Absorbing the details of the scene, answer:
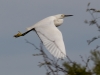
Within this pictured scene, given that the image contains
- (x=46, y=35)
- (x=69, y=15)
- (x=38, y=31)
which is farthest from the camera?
(x=69, y=15)

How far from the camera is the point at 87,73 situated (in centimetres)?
353

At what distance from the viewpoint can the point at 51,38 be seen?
593 cm

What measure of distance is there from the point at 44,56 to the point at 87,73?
2.74ft

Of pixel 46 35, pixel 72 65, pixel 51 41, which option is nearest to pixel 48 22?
pixel 46 35

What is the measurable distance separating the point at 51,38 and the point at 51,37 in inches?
3.4

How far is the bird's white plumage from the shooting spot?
5.09 m

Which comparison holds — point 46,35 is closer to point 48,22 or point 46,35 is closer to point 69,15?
point 48,22

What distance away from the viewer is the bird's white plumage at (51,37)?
200 inches

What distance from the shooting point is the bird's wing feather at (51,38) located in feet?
16.6

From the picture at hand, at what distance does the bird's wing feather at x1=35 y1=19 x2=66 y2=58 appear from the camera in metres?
5.05

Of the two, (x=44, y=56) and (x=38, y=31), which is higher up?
(x=38, y=31)

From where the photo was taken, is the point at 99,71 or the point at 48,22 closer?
the point at 99,71

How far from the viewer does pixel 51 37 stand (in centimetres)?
601

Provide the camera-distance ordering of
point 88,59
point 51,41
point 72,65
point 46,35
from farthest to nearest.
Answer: point 46,35 → point 51,41 → point 88,59 → point 72,65
